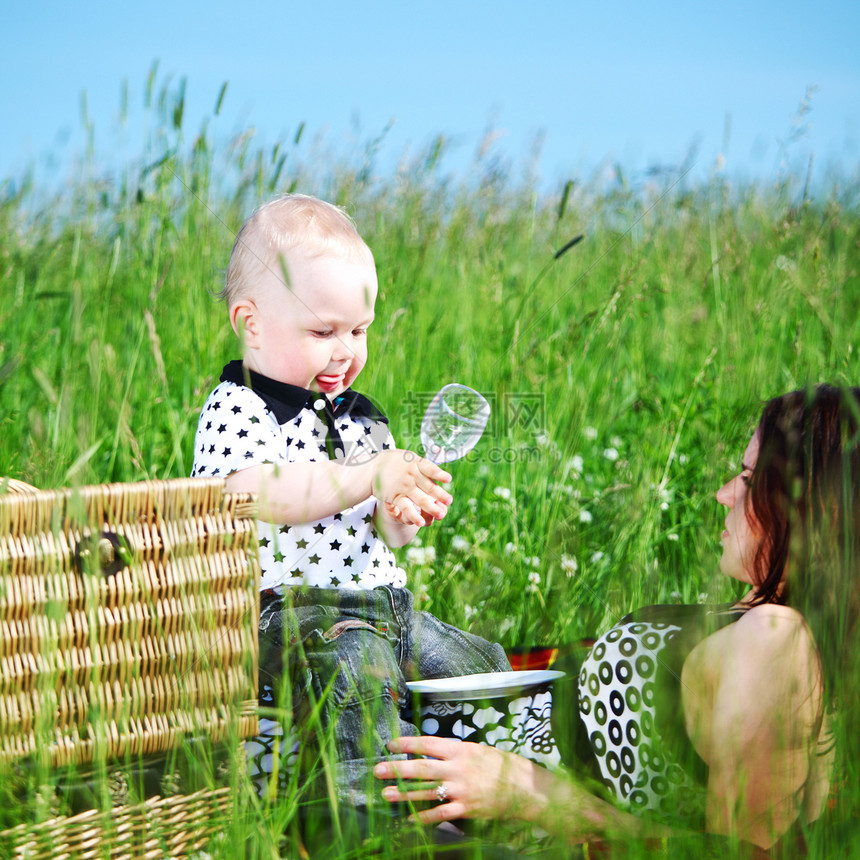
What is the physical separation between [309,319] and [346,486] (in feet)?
1.14

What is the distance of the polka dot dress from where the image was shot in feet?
4.48

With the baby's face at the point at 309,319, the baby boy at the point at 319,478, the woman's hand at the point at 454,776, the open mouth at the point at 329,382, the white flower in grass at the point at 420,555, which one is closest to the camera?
the woman's hand at the point at 454,776

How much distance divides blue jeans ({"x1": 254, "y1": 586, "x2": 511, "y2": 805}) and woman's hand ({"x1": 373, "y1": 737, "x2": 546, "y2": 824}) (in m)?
0.05

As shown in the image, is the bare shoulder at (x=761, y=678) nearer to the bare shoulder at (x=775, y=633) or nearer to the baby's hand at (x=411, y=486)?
the bare shoulder at (x=775, y=633)

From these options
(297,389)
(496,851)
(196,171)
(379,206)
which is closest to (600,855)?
(496,851)

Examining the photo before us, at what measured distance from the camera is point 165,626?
130 cm

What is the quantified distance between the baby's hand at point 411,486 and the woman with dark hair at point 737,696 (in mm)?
373

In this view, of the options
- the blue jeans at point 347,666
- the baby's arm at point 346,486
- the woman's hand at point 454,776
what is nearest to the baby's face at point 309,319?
the baby's arm at point 346,486

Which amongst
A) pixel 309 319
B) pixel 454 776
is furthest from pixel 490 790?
pixel 309 319

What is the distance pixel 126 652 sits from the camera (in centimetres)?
128

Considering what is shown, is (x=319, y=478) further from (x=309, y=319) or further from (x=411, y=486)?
(x=309, y=319)

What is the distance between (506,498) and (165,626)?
1220 millimetres

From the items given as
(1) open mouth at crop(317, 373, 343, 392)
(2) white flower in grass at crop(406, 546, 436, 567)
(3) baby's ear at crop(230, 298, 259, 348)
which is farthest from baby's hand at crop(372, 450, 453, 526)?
(2) white flower in grass at crop(406, 546, 436, 567)

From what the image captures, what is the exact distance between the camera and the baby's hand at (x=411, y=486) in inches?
61.6
